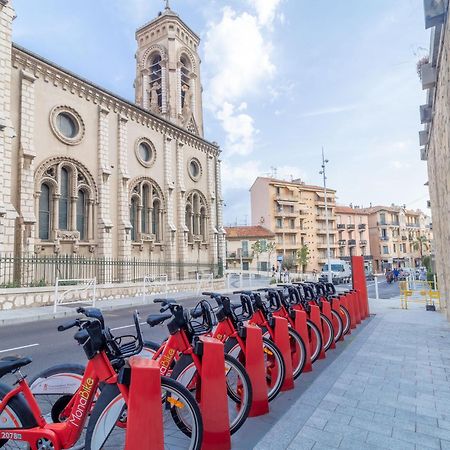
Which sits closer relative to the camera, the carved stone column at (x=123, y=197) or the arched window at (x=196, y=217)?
the carved stone column at (x=123, y=197)

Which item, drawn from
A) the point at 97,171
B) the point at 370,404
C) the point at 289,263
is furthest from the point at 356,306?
the point at 289,263

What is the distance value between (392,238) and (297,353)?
68.1 metres

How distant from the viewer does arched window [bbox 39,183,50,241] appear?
1842cm

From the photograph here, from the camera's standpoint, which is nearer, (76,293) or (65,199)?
(76,293)

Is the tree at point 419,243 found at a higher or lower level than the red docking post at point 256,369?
higher

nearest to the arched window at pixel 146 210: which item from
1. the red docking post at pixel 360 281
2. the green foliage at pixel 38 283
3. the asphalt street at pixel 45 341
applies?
the green foliage at pixel 38 283

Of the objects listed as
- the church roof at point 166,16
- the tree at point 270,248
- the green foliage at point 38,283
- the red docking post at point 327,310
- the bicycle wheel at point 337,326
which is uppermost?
the church roof at point 166,16

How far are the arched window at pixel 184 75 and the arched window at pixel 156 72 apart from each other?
2.27 m

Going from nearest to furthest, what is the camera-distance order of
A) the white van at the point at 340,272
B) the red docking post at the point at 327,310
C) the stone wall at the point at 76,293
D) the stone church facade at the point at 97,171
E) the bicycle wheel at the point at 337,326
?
the red docking post at the point at 327,310 → the bicycle wheel at the point at 337,326 → the stone wall at the point at 76,293 → the stone church facade at the point at 97,171 → the white van at the point at 340,272

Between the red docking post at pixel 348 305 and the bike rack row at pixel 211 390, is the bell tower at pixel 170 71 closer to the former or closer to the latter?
the red docking post at pixel 348 305

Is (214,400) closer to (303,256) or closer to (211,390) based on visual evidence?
(211,390)

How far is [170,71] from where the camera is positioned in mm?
33562

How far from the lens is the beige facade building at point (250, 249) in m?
49.5

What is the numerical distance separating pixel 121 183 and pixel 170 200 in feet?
16.9
